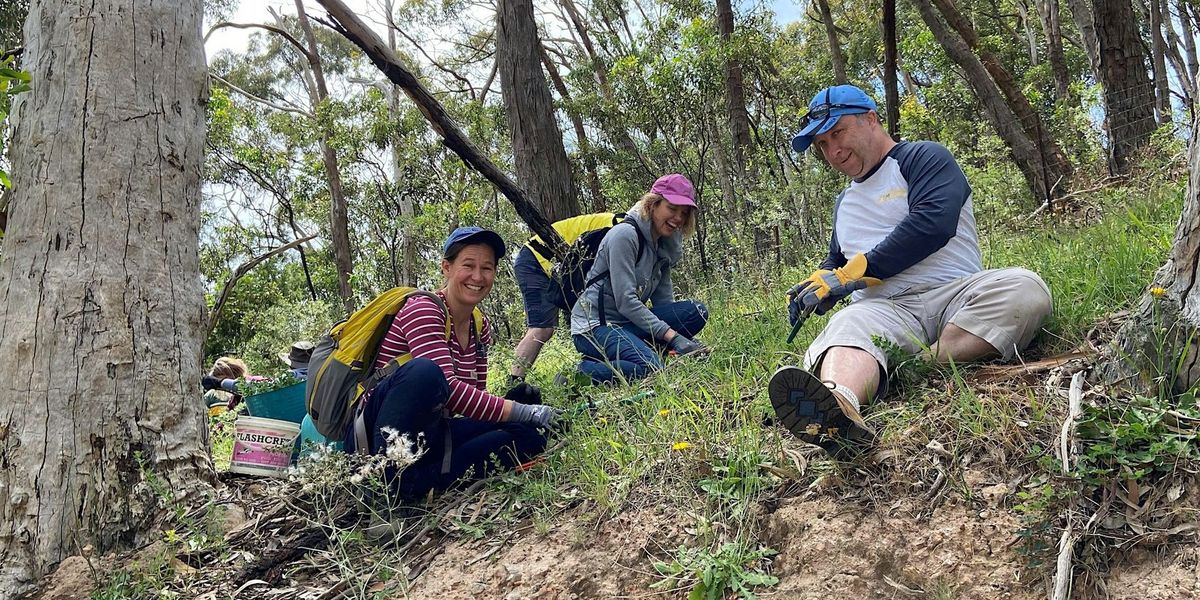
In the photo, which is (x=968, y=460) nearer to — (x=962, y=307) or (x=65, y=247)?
(x=962, y=307)

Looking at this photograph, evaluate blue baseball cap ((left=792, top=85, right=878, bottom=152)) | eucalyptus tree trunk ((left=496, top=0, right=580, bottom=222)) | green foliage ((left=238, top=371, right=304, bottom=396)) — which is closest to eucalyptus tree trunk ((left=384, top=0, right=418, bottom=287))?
eucalyptus tree trunk ((left=496, top=0, right=580, bottom=222))

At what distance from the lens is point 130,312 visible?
3070 mm

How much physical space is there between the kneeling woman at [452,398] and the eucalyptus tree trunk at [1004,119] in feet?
17.1

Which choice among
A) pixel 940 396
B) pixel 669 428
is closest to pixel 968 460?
pixel 940 396

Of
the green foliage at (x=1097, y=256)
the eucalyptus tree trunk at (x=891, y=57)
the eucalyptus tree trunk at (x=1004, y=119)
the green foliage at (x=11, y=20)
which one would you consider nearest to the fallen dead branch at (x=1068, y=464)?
the green foliage at (x=1097, y=256)

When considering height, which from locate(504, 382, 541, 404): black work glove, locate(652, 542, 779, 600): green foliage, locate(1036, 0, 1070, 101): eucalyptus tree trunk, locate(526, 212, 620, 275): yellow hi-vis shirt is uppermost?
locate(1036, 0, 1070, 101): eucalyptus tree trunk

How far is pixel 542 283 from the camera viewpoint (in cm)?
496

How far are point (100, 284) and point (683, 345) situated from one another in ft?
8.43

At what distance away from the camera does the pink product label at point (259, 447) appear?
3340mm

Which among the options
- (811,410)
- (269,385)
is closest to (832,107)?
(811,410)

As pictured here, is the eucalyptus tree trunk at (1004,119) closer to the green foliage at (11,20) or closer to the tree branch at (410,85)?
the tree branch at (410,85)

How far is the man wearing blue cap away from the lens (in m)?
2.65

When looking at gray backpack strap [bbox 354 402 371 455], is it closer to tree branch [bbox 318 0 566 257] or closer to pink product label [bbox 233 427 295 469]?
pink product label [bbox 233 427 295 469]

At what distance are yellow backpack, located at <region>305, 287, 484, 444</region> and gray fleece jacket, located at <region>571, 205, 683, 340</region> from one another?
4.52ft
